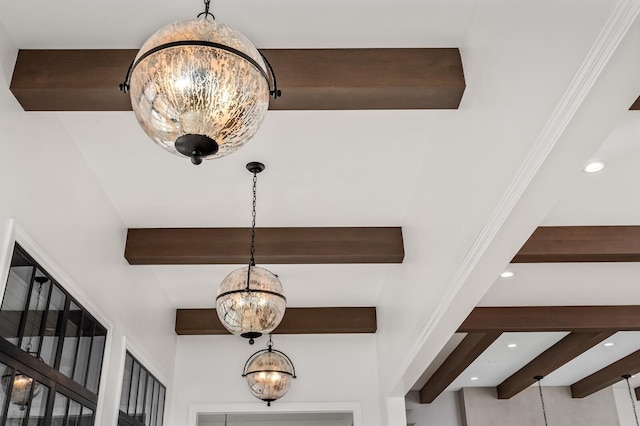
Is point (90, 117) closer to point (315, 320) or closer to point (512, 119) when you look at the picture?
point (512, 119)

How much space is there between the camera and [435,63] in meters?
2.87

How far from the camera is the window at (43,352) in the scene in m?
2.93

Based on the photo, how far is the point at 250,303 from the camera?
3301 millimetres

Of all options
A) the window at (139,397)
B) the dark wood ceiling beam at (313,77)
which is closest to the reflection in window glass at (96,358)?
the window at (139,397)

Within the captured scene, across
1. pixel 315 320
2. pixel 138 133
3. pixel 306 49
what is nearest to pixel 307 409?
pixel 315 320

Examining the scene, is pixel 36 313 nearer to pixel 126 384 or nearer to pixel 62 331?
pixel 62 331

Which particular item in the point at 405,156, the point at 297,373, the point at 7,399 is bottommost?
the point at 7,399

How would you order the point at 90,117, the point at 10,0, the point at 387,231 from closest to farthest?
the point at 10,0 < the point at 90,117 < the point at 387,231

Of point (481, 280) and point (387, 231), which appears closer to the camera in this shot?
point (481, 280)

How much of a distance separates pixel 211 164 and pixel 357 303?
10.3 ft

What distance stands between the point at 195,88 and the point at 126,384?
3.94 metres

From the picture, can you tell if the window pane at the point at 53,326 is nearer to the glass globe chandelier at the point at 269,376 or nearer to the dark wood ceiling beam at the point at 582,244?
the glass globe chandelier at the point at 269,376

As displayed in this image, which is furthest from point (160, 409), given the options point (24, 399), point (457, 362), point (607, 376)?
point (607, 376)

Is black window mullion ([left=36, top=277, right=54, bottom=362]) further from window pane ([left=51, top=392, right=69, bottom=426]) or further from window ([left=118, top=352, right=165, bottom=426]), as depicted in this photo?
window ([left=118, top=352, right=165, bottom=426])
